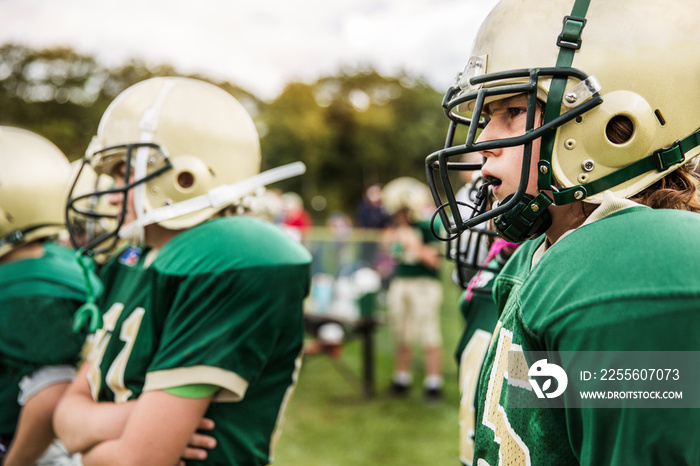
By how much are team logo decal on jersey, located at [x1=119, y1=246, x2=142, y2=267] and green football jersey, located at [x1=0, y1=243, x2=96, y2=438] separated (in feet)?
0.72

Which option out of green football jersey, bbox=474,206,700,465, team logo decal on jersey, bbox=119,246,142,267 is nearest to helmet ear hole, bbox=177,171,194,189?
team logo decal on jersey, bbox=119,246,142,267

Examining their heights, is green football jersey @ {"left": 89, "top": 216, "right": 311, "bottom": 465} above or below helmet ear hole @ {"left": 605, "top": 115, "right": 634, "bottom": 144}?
below

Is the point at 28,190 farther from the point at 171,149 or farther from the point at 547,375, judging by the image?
the point at 547,375

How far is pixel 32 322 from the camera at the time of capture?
7.54 ft

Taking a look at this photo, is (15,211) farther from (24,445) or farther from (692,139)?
(692,139)

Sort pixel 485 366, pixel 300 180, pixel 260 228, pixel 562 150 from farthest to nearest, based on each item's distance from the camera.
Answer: pixel 300 180
pixel 260 228
pixel 485 366
pixel 562 150

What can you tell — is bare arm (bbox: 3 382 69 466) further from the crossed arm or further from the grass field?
the grass field

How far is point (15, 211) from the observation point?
269cm

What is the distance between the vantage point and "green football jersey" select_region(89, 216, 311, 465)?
1.69m

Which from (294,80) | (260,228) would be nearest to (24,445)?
(260,228)

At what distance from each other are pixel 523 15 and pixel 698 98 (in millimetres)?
415

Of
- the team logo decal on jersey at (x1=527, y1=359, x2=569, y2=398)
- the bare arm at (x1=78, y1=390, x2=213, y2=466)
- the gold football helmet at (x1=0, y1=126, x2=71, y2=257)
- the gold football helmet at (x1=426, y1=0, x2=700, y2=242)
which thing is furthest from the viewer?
the gold football helmet at (x1=0, y1=126, x2=71, y2=257)

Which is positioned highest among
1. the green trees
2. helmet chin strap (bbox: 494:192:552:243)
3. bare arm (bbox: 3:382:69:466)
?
the green trees

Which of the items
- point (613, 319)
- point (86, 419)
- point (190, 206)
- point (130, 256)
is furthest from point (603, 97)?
point (130, 256)
